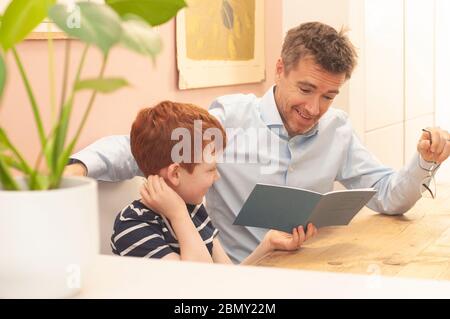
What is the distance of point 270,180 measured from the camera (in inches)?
82.8

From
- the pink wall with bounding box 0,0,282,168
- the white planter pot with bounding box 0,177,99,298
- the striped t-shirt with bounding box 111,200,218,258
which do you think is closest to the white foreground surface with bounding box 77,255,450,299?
the white planter pot with bounding box 0,177,99,298

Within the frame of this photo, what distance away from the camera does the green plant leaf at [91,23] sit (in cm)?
67

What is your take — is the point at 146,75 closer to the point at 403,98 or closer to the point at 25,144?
the point at 25,144

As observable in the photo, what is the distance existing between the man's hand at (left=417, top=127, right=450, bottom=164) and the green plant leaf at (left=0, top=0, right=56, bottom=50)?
4.56 ft

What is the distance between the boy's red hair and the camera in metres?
1.55

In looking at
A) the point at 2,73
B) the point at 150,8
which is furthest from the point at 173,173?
the point at 2,73

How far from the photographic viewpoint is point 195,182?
1581 mm

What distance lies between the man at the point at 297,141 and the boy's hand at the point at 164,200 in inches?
22.4

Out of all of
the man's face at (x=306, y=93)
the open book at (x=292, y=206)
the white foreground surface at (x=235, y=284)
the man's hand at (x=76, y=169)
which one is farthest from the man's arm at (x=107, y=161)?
A: the white foreground surface at (x=235, y=284)

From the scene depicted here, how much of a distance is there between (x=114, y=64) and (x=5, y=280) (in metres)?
1.31

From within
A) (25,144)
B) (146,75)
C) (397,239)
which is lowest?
(397,239)

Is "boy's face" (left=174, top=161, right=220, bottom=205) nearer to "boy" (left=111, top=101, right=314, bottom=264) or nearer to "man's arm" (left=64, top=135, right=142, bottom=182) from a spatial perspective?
"boy" (left=111, top=101, right=314, bottom=264)

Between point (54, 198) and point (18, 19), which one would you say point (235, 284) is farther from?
point (18, 19)
